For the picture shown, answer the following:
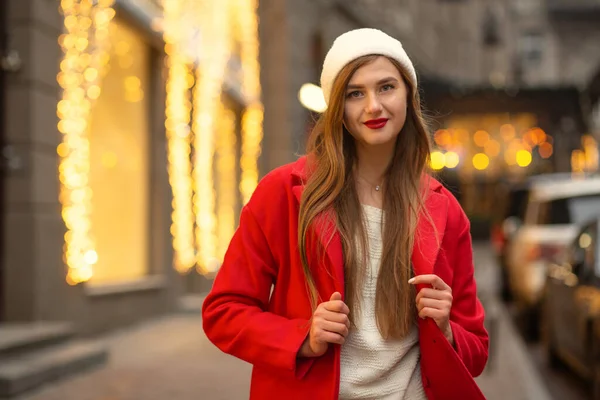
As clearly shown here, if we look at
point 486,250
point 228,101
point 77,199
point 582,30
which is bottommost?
point 486,250

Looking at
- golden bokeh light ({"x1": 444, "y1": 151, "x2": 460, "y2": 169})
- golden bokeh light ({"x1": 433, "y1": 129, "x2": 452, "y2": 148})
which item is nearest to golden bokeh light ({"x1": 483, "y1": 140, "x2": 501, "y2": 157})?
golden bokeh light ({"x1": 444, "y1": 151, "x2": 460, "y2": 169})

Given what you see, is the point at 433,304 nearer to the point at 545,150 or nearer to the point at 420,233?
the point at 420,233

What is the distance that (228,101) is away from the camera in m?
18.9

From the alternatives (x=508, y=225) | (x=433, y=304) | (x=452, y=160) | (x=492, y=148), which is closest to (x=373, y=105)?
(x=433, y=304)

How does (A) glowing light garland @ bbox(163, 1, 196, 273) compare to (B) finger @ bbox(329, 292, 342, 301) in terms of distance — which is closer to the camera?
(B) finger @ bbox(329, 292, 342, 301)

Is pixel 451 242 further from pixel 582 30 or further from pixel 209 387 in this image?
pixel 582 30

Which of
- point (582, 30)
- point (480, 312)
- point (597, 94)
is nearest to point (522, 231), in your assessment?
point (480, 312)

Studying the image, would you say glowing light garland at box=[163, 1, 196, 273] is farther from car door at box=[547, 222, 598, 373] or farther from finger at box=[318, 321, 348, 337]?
finger at box=[318, 321, 348, 337]

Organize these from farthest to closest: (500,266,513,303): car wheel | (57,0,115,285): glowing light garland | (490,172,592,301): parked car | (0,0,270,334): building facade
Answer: (500,266,513,303): car wheel, (490,172,592,301): parked car, (57,0,115,285): glowing light garland, (0,0,270,334): building facade

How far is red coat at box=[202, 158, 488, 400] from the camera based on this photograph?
94.4 inches

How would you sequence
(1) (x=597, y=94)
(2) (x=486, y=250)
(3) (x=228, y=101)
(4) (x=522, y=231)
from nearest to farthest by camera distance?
(4) (x=522, y=231) < (3) (x=228, y=101) < (1) (x=597, y=94) < (2) (x=486, y=250)

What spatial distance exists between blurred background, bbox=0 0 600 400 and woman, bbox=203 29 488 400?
0.97ft

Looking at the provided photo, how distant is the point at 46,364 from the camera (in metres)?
8.25

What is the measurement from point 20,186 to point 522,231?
675 centimetres
